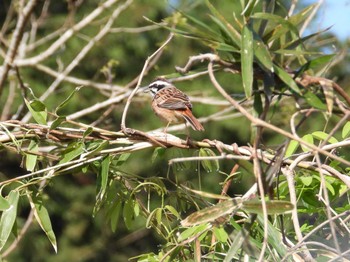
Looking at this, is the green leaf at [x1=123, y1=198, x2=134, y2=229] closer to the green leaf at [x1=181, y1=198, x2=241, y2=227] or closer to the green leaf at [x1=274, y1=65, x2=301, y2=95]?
the green leaf at [x1=181, y1=198, x2=241, y2=227]

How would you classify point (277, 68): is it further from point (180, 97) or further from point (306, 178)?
point (180, 97)

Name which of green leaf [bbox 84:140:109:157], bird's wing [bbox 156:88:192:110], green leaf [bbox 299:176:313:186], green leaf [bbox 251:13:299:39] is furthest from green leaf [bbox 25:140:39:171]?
bird's wing [bbox 156:88:192:110]

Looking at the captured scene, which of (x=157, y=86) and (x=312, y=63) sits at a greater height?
(x=312, y=63)

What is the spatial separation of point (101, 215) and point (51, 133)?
581 centimetres

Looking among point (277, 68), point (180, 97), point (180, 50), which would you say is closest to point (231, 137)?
point (180, 50)

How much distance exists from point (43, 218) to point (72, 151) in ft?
0.50

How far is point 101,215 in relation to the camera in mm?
7289

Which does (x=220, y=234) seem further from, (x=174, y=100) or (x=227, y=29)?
(x=174, y=100)

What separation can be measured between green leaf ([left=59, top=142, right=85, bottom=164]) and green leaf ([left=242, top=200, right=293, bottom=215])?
0.46 m

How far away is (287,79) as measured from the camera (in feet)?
3.40

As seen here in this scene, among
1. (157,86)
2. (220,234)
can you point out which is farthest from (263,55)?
(157,86)

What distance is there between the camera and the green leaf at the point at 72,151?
4.87 feet

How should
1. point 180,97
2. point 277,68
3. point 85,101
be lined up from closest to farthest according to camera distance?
point 277,68, point 180,97, point 85,101

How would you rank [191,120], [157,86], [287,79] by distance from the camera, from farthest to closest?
[157,86] < [191,120] < [287,79]
